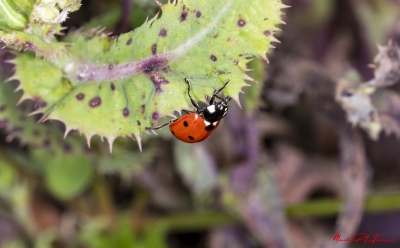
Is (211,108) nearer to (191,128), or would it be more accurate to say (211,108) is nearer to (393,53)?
(191,128)

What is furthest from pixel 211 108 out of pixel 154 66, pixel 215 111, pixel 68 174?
pixel 68 174

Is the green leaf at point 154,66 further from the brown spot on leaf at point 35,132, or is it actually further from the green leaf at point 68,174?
the green leaf at point 68,174

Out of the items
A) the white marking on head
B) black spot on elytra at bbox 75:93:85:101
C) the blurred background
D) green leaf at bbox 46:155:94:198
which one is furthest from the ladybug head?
green leaf at bbox 46:155:94:198

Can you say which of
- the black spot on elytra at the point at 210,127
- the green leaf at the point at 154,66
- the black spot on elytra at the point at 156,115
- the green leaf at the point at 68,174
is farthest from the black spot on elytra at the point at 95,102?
the green leaf at the point at 68,174

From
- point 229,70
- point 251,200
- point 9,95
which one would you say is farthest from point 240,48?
point 251,200

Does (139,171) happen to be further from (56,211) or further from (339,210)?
(339,210)

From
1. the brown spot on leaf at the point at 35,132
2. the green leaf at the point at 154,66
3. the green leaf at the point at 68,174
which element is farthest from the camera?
the green leaf at the point at 68,174
